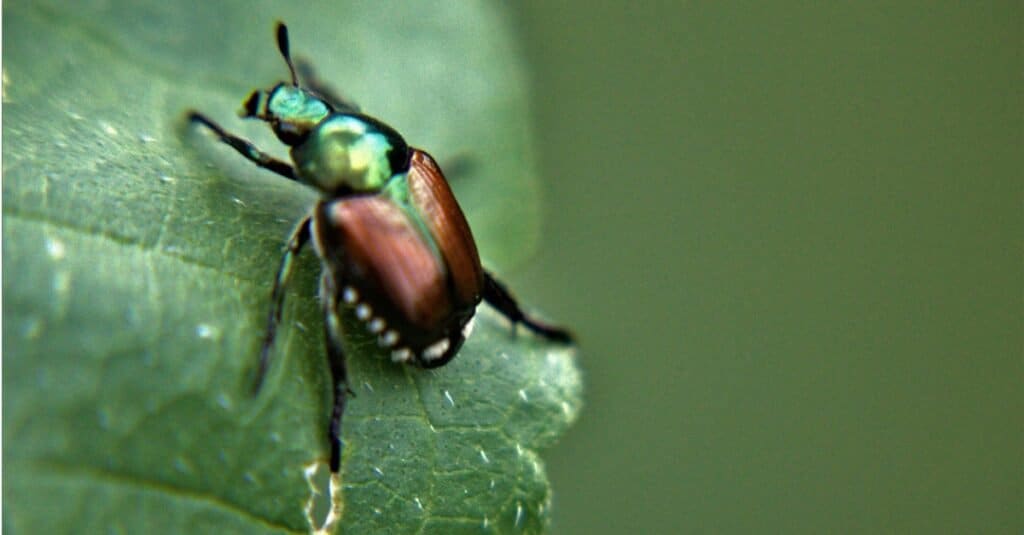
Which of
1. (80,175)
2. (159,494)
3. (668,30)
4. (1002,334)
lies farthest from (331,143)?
(1002,334)

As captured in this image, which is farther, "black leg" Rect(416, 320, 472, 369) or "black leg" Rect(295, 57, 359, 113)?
"black leg" Rect(295, 57, 359, 113)

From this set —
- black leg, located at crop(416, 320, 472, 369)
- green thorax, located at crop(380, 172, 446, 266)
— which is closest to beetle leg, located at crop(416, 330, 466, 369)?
black leg, located at crop(416, 320, 472, 369)

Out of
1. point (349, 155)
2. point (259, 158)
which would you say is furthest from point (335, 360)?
point (259, 158)

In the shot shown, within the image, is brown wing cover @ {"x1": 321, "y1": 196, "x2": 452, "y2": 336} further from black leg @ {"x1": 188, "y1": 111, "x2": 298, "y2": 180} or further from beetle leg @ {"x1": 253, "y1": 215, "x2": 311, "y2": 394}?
black leg @ {"x1": 188, "y1": 111, "x2": 298, "y2": 180}

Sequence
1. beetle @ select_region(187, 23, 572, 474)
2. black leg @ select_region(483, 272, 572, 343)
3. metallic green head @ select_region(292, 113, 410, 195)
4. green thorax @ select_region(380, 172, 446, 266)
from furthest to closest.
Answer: black leg @ select_region(483, 272, 572, 343) < metallic green head @ select_region(292, 113, 410, 195) < green thorax @ select_region(380, 172, 446, 266) < beetle @ select_region(187, 23, 572, 474)

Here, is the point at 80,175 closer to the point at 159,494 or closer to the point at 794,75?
the point at 159,494

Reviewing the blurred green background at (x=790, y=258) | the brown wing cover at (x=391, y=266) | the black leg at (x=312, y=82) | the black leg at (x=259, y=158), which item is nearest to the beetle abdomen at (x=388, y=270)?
the brown wing cover at (x=391, y=266)

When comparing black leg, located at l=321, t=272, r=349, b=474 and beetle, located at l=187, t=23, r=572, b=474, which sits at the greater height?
beetle, located at l=187, t=23, r=572, b=474

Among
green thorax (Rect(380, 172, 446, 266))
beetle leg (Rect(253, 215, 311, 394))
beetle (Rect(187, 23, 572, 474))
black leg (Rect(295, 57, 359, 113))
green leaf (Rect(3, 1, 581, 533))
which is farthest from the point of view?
black leg (Rect(295, 57, 359, 113))

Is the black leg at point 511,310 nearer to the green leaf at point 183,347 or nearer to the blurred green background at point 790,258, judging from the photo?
the green leaf at point 183,347
